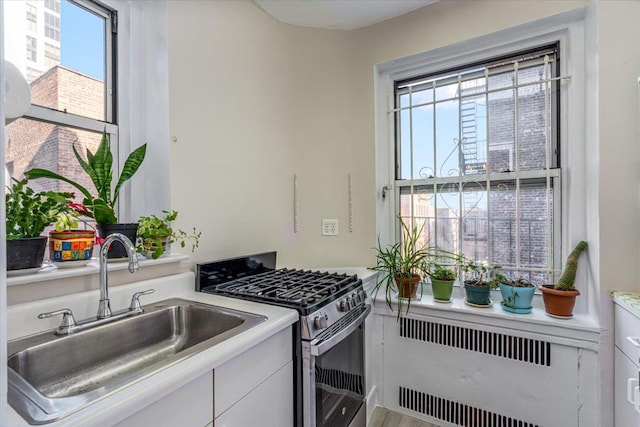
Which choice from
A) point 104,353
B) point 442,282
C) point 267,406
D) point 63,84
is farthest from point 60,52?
point 442,282

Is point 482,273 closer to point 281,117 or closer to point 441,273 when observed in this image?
point 441,273

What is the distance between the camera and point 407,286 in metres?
1.82

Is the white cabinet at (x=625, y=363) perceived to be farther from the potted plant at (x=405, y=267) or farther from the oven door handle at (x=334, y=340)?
the oven door handle at (x=334, y=340)

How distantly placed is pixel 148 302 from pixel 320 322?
73 cm

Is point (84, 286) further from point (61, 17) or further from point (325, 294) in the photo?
point (61, 17)

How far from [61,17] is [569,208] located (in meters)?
2.62

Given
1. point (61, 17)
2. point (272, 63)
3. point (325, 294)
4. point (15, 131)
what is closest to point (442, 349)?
point (325, 294)

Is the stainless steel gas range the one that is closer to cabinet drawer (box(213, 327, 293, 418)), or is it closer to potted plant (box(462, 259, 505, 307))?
cabinet drawer (box(213, 327, 293, 418))

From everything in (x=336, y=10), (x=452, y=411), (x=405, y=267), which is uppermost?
(x=336, y=10)

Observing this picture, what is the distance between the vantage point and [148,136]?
1447 millimetres

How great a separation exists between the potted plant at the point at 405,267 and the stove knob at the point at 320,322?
73cm

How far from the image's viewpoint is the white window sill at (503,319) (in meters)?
1.45

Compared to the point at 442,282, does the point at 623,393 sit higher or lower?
lower

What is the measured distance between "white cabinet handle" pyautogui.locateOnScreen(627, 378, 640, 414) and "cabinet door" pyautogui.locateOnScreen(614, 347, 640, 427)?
59 mm
